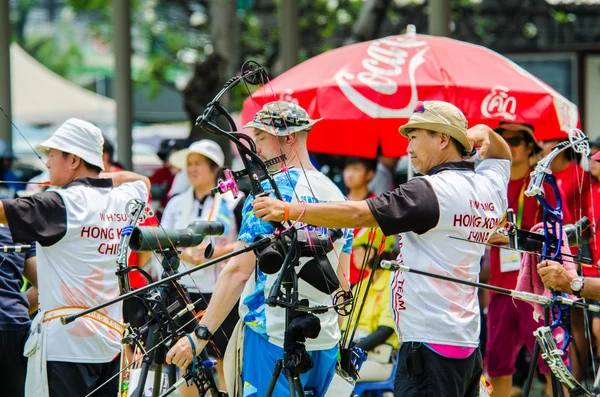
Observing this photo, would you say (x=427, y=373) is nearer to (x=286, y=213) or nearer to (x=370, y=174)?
(x=286, y=213)

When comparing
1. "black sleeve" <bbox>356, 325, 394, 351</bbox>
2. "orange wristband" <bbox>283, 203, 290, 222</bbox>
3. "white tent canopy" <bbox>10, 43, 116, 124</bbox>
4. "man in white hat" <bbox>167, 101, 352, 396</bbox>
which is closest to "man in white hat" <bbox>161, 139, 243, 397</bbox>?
"black sleeve" <bbox>356, 325, 394, 351</bbox>

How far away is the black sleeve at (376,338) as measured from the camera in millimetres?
6801

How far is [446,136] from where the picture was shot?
4.39 meters

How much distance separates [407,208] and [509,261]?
242 cm

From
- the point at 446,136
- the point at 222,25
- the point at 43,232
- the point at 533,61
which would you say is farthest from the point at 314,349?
the point at 533,61

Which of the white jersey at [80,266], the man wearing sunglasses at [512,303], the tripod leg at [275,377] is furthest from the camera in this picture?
the man wearing sunglasses at [512,303]

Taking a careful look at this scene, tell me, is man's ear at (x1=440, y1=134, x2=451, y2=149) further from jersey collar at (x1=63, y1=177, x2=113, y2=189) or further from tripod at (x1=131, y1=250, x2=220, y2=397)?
jersey collar at (x1=63, y1=177, x2=113, y2=189)

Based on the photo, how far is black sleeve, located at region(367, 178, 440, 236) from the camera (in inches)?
155

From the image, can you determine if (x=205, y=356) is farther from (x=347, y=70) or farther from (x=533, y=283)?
(x=347, y=70)

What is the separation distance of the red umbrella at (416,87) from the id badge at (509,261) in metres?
0.86

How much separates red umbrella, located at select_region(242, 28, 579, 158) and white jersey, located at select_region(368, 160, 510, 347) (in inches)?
81.0

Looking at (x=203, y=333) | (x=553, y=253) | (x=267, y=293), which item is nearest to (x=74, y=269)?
(x=203, y=333)

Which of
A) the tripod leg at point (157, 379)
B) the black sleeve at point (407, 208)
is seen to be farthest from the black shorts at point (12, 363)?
the black sleeve at point (407, 208)

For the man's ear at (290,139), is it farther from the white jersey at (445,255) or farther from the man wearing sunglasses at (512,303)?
the man wearing sunglasses at (512,303)
